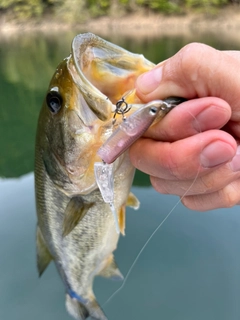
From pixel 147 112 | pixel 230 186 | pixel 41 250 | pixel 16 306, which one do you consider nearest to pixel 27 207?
pixel 16 306

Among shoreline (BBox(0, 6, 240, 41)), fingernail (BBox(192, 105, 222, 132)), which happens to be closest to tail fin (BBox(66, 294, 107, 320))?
fingernail (BBox(192, 105, 222, 132))

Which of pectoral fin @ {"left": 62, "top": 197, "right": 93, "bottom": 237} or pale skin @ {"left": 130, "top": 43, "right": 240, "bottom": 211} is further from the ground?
pale skin @ {"left": 130, "top": 43, "right": 240, "bottom": 211}

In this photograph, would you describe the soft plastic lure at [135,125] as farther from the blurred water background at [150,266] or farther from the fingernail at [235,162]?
the blurred water background at [150,266]

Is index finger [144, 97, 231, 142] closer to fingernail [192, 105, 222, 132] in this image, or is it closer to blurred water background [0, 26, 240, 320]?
fingernail [192, 105, 222, 132]

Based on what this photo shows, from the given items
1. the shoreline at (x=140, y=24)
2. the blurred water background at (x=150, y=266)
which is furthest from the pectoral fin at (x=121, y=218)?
the shoreline at (x=140, y=24)

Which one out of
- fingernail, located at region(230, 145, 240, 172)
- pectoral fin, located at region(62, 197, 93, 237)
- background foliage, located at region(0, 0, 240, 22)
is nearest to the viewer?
fingernail, located at region(230, 145, 240, 172)

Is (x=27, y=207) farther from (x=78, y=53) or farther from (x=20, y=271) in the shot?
(x=78, y=53)
